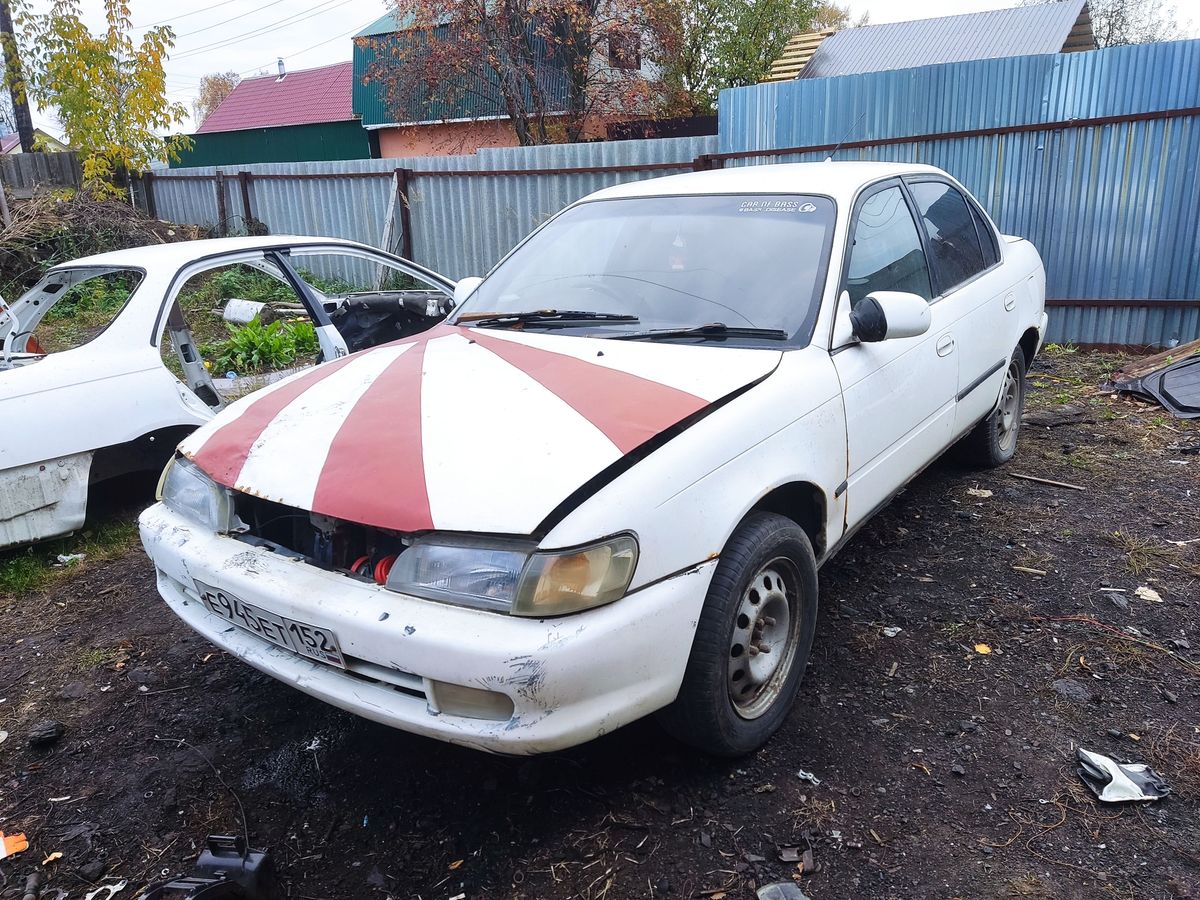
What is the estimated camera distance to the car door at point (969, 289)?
3802mm

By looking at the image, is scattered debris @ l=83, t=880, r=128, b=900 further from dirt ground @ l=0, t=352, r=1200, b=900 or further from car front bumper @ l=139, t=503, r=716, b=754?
car front bumper @ l=139, t=503, r=716, b=754

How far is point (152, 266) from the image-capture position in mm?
4402

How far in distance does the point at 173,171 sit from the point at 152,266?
11256mm

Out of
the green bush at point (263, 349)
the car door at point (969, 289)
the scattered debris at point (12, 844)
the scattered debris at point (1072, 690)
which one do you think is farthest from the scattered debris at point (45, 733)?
the green bush at point (263, 349)

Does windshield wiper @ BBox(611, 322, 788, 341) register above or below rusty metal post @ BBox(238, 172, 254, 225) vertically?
below

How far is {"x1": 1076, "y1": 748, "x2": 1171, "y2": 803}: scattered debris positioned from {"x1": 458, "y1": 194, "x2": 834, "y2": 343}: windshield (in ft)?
5.02

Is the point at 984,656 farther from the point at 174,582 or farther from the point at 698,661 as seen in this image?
the point at 174,582

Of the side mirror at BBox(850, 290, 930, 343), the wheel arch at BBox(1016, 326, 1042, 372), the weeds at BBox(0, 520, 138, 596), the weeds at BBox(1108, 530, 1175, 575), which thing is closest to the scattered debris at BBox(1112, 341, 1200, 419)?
the wheel arch at BBox(1016, 326, 1042, 372)

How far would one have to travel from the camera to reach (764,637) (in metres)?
2.57

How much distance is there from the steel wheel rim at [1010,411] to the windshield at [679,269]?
84.9 inches

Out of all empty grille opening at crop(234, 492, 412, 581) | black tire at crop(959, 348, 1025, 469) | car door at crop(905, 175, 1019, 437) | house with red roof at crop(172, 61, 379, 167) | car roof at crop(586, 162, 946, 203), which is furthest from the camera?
house with red roof at crop(172, 61, 379, 167)

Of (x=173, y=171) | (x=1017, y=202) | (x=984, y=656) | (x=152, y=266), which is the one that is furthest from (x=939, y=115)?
(x=173, y=171)

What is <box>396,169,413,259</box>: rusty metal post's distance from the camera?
10.6 meters

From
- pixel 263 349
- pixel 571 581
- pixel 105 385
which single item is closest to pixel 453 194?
pixel 263 349
